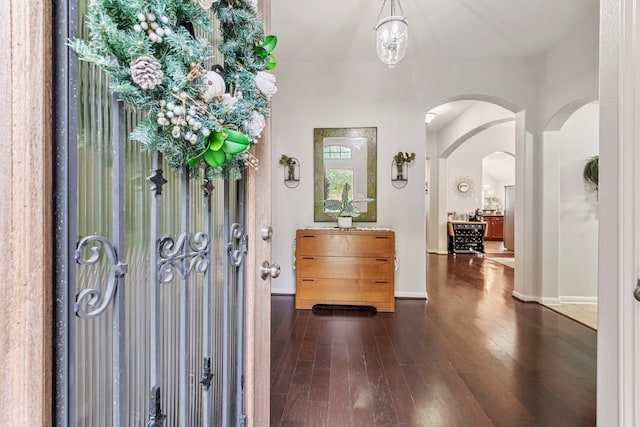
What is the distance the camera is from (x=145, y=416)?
0.65 metres

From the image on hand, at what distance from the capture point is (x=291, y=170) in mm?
3475

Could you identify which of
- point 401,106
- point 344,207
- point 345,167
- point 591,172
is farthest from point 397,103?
point 591,172

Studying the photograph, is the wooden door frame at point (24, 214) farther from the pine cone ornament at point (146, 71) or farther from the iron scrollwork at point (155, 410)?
the iron scrollwork at point (155, 410)

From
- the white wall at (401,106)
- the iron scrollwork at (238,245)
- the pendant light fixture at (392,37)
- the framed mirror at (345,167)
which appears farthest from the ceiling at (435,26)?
the iron scrollwork at (238,245)

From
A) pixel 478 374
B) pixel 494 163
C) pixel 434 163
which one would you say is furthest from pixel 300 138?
pixel 494 163

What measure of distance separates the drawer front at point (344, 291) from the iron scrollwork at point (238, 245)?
7.09 ft

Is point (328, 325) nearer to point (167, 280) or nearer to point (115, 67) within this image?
point (167, 280)

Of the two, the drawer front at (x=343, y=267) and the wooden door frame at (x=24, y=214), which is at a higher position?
the wooden door frame at (x=24, y=214)

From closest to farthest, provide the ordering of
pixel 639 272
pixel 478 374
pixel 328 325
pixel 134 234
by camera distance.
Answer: pixel 134 234 → pixel 639 272 → pixel 478 374 → pixel 328 325

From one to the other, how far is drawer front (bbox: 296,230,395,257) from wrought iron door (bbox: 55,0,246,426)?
212cm

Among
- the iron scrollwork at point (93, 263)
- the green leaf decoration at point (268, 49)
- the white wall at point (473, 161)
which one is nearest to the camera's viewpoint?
the iron scrollwork at point (93, 263)

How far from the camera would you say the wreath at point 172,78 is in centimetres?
48

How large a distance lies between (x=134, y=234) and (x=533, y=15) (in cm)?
377

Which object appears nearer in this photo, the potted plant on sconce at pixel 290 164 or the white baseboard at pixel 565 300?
the white baseboard at pixel 565 300
